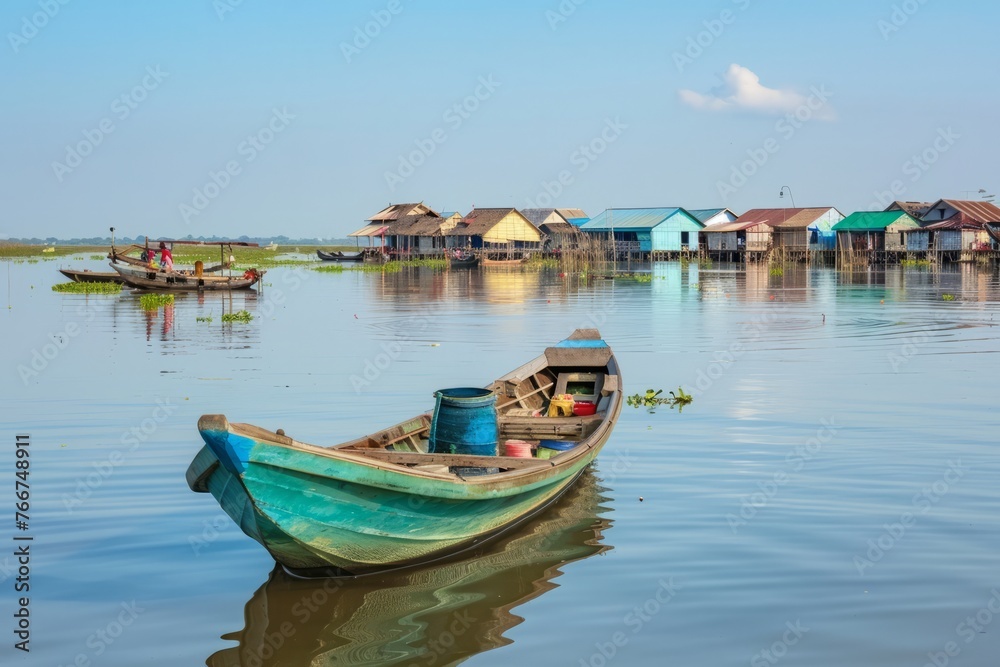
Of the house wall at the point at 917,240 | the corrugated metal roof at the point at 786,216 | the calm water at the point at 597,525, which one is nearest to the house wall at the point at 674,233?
the corrugated metal roof at the point at 786,216

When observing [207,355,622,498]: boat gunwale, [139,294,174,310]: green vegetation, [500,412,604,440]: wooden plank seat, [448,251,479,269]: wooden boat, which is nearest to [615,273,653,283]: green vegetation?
[448,251,479,269]: wooden boat

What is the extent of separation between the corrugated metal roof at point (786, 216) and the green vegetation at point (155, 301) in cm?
4389

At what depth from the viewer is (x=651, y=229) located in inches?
2510

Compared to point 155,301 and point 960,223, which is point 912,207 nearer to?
point 960,223

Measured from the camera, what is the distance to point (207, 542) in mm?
7113

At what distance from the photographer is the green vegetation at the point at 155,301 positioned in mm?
26413

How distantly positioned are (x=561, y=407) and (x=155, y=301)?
20137 millimetres

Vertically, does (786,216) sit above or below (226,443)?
above

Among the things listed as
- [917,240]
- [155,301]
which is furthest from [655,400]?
[917,240]

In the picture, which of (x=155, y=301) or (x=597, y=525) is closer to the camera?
(x=597, y=525)

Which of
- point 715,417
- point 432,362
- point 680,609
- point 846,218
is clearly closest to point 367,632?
point 680,609

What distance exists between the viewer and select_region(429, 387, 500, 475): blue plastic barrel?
25.1 ft

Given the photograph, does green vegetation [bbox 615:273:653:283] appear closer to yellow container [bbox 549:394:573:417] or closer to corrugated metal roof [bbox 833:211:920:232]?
corrugated metal roof [bbox 833:211:920:232]

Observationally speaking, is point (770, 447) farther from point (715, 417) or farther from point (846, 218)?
point (846, 218)
